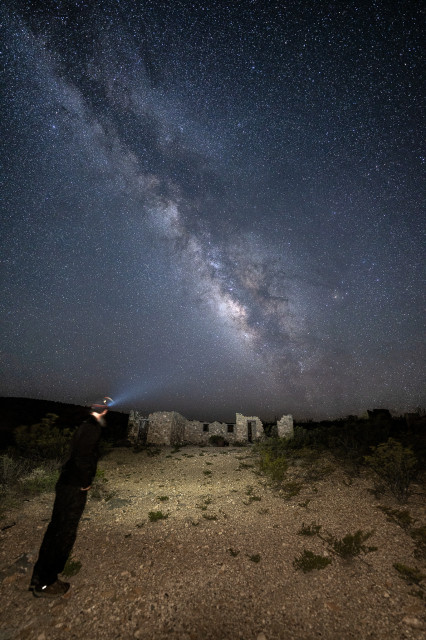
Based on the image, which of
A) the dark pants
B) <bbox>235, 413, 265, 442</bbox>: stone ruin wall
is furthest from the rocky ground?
<bbox>235, 413, 265, 442</bbox>: stone ruin wall

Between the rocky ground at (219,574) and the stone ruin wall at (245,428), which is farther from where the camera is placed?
the stone ruin wall at (245,428)

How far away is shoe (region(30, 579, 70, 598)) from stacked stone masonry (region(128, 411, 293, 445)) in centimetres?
2194

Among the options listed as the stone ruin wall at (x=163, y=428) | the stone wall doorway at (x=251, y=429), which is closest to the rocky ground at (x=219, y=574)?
the stone ruin wall at (x=163, y=428)

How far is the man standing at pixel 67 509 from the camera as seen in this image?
384 centimetres

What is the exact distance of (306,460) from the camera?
467 inches

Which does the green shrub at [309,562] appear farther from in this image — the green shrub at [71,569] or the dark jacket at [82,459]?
the dark jacket at [82,459]

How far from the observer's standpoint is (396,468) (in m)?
7.68

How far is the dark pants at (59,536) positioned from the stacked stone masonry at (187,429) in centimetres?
2191

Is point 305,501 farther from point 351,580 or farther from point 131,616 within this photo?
point 131,616

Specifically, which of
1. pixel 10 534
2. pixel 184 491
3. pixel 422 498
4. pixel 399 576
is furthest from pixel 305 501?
pixel 10 534

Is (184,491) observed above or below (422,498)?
below

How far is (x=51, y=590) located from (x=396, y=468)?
861cm

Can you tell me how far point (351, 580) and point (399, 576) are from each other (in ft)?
2.56

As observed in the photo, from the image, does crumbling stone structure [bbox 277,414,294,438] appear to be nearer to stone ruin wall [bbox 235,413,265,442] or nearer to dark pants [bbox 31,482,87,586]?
stone ruin wall [bbox 235,413,265,442]
